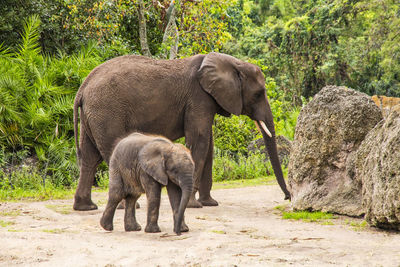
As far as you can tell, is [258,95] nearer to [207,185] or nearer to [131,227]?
[207,185]

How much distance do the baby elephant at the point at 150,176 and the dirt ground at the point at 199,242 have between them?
20cm

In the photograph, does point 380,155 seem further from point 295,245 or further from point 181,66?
point 181,66

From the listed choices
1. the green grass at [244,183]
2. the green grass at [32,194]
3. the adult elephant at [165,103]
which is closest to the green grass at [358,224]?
the adult elephant at [165,103]

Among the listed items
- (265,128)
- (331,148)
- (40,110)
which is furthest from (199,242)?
(40,110)

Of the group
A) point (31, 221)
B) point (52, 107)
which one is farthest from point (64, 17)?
point (31, 221)

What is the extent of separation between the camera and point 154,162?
19.7 ft

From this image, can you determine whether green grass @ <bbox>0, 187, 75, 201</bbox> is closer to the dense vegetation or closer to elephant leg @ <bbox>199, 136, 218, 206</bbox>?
the dense vegetation

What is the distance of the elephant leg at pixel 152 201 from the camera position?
6.07m

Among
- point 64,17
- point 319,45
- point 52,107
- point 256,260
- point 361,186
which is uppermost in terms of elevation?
point 319,45

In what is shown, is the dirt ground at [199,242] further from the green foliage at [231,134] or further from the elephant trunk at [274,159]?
the green foliage at [231,134]

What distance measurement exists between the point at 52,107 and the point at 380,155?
28.5ft

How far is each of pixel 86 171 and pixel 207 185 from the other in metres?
2.00

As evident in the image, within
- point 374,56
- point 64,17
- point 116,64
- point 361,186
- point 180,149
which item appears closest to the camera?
point 180,149

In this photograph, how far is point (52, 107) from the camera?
42.9ft
